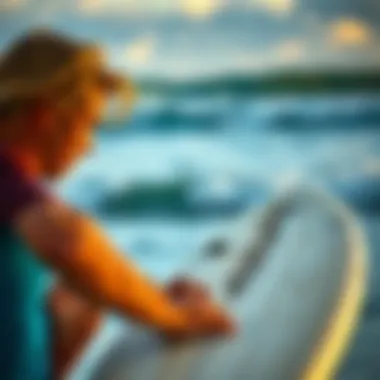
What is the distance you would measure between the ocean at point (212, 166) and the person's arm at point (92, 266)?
0.11 feet

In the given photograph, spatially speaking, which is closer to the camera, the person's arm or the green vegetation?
the person's arm

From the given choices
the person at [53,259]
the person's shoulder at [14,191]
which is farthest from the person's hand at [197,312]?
the person's shoulder at [14,191]

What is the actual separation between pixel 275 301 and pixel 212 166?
236mm

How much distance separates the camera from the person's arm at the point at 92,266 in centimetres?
136

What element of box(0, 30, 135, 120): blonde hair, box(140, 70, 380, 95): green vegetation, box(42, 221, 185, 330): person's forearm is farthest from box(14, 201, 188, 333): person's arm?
box(140, 70, 380, 95): green vegetation

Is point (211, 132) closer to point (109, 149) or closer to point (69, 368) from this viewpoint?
point (109, 149)

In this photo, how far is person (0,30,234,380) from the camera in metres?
1.36

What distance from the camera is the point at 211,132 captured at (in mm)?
1479

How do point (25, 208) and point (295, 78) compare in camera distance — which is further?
point (295, 78)

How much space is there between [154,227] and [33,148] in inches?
8.7

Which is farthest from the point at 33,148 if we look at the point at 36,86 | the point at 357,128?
the point at 357,128

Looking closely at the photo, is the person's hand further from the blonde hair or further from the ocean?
the blonde hair

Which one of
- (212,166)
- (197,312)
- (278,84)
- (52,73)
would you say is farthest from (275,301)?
(52,73)

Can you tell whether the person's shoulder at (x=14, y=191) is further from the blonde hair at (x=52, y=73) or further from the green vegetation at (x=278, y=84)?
the green vegetation at (x=278, y=84)
